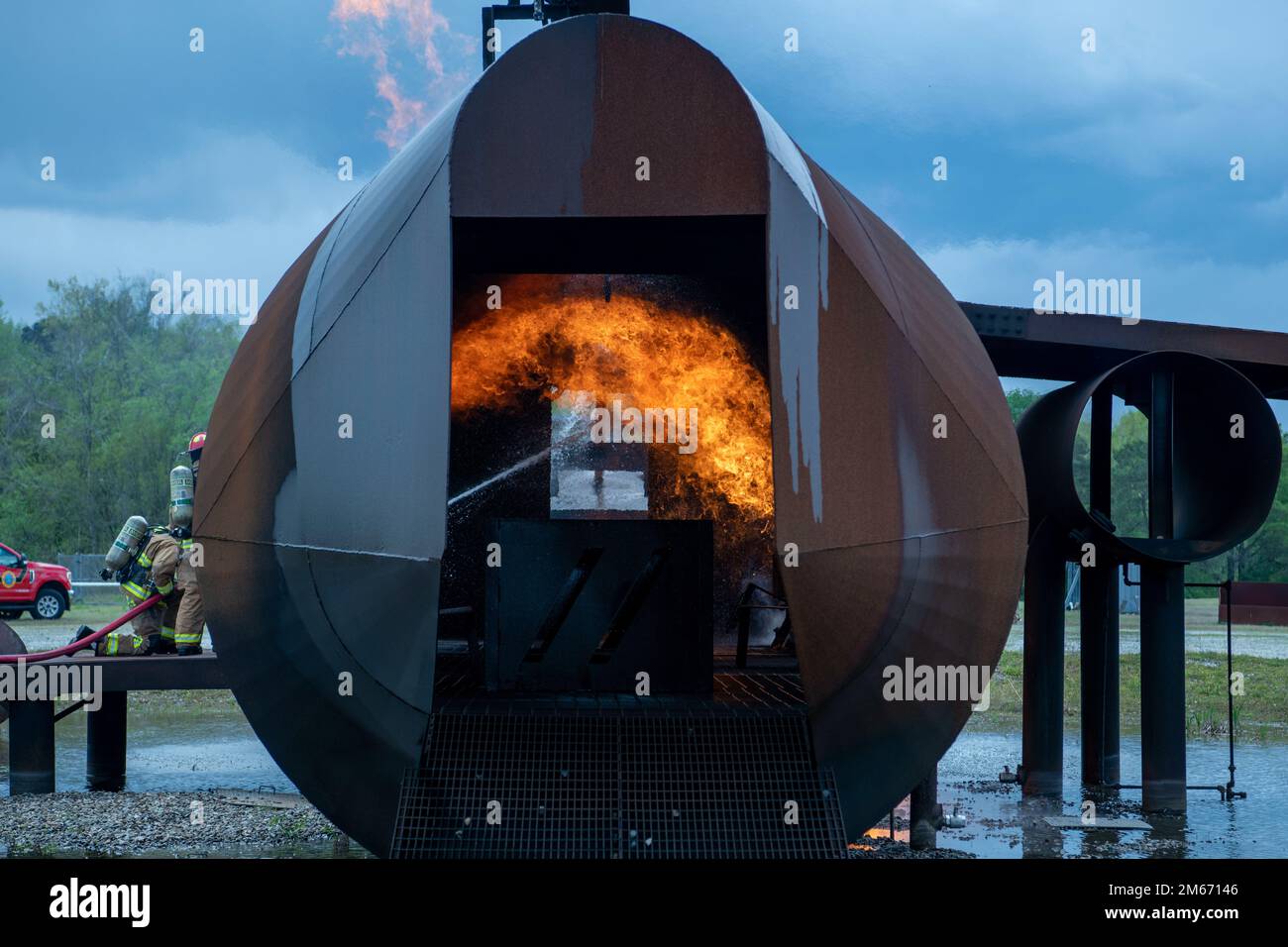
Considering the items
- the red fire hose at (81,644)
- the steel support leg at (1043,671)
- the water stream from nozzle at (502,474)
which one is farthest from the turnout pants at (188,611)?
the steel support leg at (1043,671)

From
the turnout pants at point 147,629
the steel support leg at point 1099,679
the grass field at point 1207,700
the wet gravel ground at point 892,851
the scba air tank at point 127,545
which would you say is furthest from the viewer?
the grass field at point 1207,700

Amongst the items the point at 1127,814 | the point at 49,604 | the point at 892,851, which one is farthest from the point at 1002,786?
the point at 49,604

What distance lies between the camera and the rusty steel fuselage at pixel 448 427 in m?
5.71

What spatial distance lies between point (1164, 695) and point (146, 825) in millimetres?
8012

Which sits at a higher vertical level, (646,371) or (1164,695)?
(646,371)

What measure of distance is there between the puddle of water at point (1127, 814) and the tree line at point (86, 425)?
1549 inches

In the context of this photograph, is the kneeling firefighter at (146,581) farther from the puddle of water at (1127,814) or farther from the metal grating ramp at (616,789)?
the puddle of water at (1127,814)

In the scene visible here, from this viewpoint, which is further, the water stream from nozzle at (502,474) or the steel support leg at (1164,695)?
the water stream from nozzle at (502,474)

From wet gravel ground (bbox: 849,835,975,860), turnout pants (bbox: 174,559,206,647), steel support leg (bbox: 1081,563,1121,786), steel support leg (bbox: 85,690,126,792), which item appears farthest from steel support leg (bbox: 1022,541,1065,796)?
steel support leg (bbox: 85,690,126,792)

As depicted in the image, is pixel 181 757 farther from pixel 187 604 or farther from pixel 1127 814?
pixel 1127 814

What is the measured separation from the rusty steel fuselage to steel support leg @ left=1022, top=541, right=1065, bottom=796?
566 centimetres

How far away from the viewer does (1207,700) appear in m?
19.9

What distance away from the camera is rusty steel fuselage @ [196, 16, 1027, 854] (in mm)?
5711
